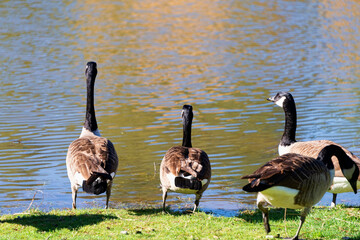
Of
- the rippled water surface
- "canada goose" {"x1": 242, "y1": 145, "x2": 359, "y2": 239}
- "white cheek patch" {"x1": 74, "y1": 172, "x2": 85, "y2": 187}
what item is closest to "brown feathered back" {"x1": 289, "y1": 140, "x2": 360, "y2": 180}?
the rippled water surface

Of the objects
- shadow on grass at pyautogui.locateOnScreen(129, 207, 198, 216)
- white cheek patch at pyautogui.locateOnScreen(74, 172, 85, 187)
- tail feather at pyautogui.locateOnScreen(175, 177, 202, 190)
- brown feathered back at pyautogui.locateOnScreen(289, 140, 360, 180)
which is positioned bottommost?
shadow on grass at pyautogui.locateOnScreen(129, 207, 198, 216)

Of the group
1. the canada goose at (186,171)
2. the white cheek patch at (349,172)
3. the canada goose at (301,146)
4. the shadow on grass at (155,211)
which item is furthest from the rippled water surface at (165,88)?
the white cheek patch at (349,172)

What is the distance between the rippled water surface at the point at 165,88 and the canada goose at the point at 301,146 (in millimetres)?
1168

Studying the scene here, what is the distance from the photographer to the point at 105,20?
109ft

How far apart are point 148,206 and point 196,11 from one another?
28.8 meters

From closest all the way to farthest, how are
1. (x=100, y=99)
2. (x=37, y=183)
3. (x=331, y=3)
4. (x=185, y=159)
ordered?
1. (x=185, y=159)
2. (x=37, y=183)
3. (x=100, y=99)
4. (x=331, y=3)

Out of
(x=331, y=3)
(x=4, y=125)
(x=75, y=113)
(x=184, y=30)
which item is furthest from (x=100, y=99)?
(x=331, y=3)

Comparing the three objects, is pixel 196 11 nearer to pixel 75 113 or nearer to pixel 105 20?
pixel 105 20

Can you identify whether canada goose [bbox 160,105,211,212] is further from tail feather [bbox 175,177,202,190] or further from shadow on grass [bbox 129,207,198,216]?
shadow on grass [bbox 129,207,198,216]

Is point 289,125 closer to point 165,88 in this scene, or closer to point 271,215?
point 271,215

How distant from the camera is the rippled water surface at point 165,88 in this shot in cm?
1077

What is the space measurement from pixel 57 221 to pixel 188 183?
1.86m

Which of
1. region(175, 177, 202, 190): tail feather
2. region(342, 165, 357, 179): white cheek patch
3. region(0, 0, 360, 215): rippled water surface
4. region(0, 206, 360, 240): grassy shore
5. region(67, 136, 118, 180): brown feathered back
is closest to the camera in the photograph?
region(0, 206, 360, 240): grassy shore

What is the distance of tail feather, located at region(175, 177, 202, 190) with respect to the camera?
25.1 ft
